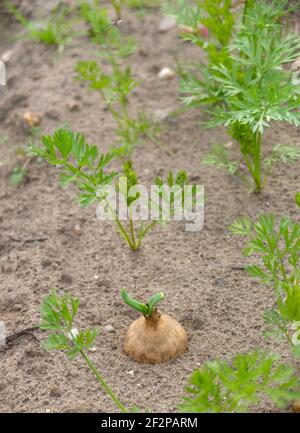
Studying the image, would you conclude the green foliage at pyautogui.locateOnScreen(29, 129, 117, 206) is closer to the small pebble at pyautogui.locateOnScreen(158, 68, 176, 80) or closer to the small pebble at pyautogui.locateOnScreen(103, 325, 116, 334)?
the small pebble at pyautogui.locateOnScreen(103, 325, 116, 334)

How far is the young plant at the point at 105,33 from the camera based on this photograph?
114 inches

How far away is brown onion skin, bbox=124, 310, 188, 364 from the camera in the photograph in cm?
185

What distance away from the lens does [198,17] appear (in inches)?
101

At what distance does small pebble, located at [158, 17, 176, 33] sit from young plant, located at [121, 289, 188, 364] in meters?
1.86

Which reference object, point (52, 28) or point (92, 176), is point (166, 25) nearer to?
point (52, 28)

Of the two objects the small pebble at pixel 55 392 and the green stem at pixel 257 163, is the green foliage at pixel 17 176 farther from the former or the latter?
the small pebble at pixel 55 392

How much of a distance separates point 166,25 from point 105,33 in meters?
0.31

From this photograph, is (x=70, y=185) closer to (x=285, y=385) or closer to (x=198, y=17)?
(x=198, y=17)

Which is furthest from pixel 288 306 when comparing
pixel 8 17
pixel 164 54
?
pixel 8 17

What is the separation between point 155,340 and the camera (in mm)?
1854

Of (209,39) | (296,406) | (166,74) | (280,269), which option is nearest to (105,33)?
(166,74)

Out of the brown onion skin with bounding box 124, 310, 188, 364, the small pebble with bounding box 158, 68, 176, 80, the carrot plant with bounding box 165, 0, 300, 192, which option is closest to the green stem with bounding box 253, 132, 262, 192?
the carrot plant with bounding box 165, 0, 300, 192

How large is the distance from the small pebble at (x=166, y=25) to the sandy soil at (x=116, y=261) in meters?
0.21

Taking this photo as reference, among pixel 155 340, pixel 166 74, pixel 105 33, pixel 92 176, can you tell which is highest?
pixel 105 33
